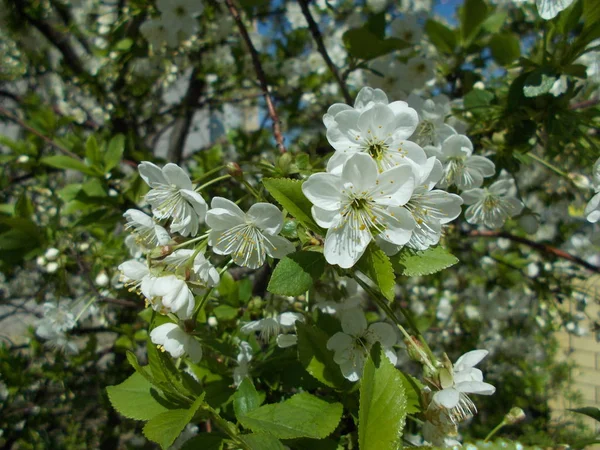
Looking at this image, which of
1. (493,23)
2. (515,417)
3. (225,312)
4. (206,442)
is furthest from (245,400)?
(493,23)

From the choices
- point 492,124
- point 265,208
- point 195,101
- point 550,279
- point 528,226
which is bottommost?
point 550,279

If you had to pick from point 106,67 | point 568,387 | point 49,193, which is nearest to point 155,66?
point 106,67

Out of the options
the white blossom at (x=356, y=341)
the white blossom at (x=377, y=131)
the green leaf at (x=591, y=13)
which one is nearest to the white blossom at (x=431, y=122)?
the white blossom at (x=377, y=131)

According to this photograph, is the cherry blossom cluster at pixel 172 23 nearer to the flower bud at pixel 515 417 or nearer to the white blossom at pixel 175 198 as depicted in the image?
the white blossom at pixel 175 198

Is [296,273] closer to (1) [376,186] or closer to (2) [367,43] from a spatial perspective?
(1) [376,186]

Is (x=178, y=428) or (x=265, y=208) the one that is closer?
(x=178, y=428)

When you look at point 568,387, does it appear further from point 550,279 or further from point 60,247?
point 60,247

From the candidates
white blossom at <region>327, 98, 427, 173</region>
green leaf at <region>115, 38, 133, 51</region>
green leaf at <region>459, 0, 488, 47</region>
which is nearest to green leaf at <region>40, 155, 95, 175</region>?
green leaf at <region>115, 38, 133, 51</region>
